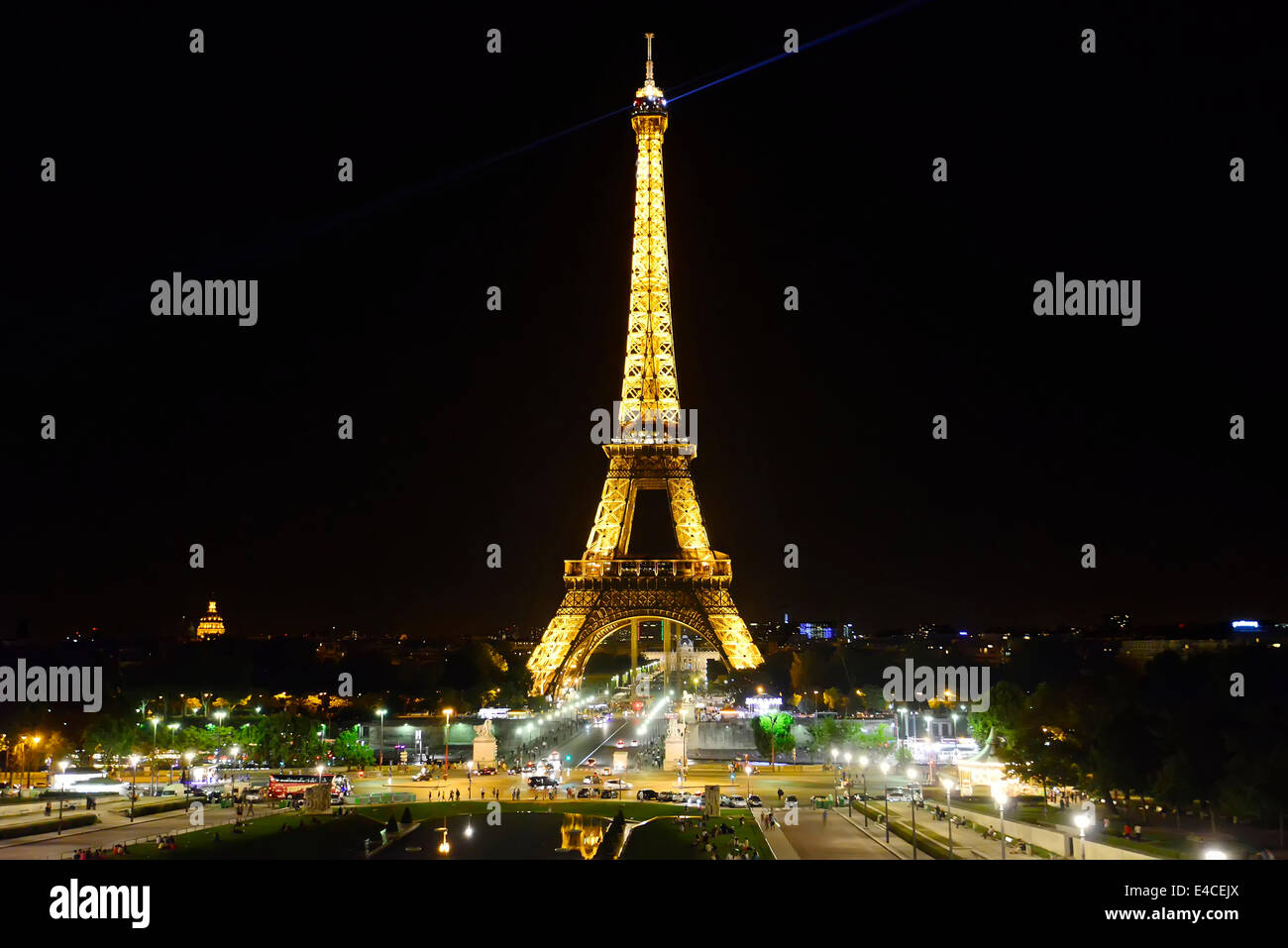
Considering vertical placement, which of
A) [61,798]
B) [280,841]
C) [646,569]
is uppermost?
[646,569]

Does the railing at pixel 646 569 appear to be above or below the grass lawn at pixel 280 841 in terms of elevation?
above

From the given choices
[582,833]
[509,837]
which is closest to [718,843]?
[582,833]

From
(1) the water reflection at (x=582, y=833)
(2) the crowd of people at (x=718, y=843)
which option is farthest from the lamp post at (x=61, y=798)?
(2) the crowd of people at (x=718, y=843)

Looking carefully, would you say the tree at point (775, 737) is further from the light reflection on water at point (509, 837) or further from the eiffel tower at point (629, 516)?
the light reflection on water at point (509, 837)

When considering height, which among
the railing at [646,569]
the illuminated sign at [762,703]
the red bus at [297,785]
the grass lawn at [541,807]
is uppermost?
the railing at [646,569]

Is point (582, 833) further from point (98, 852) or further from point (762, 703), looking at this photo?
point (762, 703)
